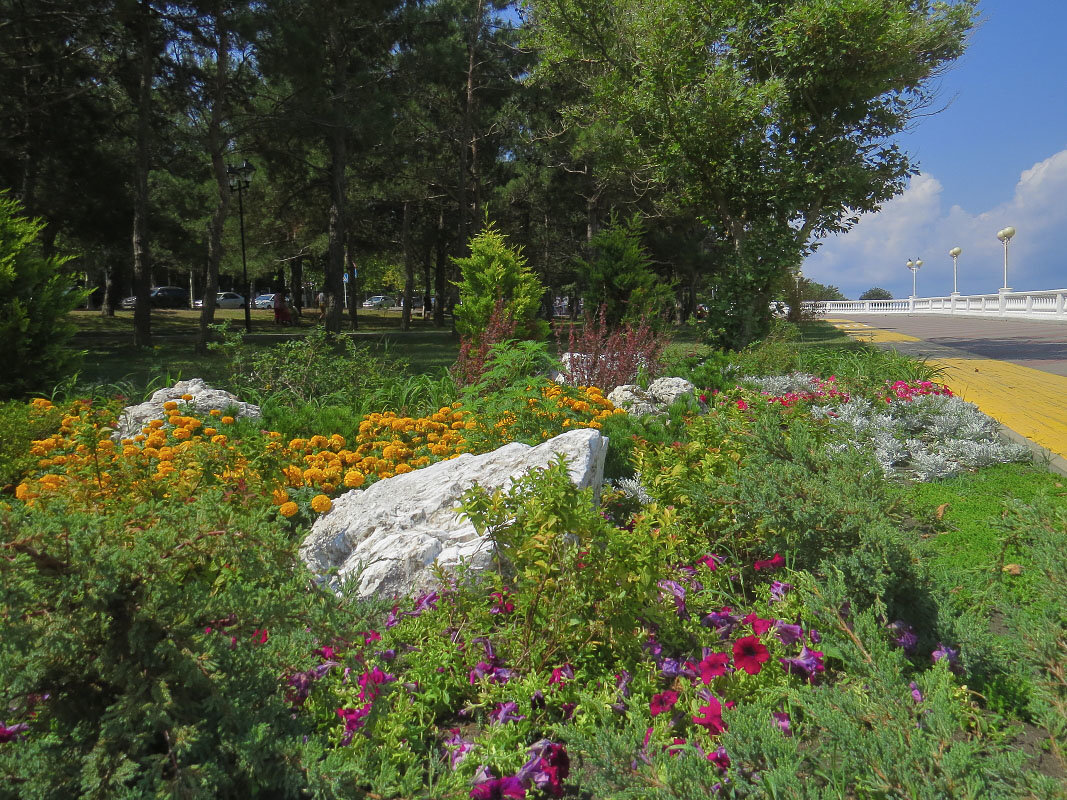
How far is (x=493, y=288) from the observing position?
11.9m

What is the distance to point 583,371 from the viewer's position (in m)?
7.51

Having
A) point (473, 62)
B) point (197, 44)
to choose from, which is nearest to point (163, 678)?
point (197, 44)

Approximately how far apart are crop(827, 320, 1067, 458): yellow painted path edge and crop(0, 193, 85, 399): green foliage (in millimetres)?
9332

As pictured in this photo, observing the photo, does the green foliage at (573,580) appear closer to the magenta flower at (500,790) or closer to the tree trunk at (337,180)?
the magenta flower at (500,790)

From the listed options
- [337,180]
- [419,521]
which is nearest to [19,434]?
[419,521]

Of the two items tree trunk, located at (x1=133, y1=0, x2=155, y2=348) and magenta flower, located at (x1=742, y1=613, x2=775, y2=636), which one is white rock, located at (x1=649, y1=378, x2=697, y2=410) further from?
tree trunk, located at (x1=133, y1=0, x2=155, y2=348)

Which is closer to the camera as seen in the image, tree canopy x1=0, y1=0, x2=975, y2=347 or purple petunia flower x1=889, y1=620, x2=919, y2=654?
purple petunia flower x1=889, y1=620, x2=919, y2=654

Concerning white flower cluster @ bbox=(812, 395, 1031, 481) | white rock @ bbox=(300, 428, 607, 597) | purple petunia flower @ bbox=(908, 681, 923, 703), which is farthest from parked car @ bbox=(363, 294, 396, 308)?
purple petunia flower @ bbox=(908, 681, 923, 703)

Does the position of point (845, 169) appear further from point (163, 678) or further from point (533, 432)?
point (163, 678)

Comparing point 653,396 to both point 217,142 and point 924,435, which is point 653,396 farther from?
point 217,142

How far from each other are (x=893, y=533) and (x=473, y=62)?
2062cm

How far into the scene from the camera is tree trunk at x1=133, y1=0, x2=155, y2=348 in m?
13.4

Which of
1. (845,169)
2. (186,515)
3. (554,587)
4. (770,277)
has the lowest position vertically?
(554,587)

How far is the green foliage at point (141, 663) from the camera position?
4.83ft
